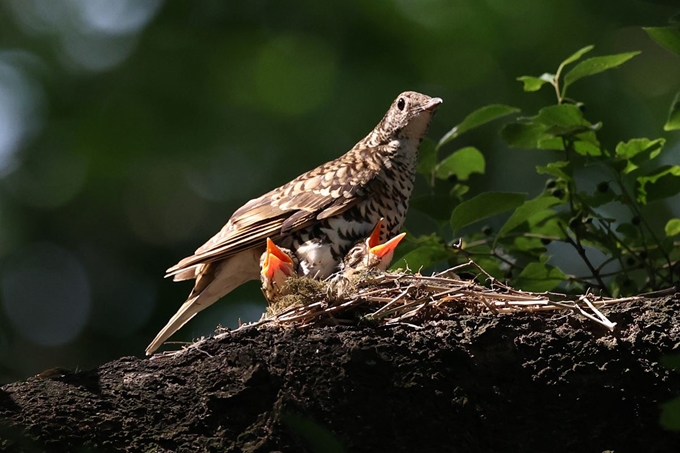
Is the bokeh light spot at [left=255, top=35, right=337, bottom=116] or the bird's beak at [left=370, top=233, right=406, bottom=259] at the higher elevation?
the bokeh light spot at [left=255, top=35, right=337, bottom=116]

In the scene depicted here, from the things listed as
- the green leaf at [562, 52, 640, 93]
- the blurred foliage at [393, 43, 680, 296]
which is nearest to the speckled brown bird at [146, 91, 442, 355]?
the blurred foliage at [393, 43, 680, 296]

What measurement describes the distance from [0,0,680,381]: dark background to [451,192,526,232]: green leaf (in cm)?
334

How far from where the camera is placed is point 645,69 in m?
7.98

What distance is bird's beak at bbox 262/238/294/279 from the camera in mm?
3996

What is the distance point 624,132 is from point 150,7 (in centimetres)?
409

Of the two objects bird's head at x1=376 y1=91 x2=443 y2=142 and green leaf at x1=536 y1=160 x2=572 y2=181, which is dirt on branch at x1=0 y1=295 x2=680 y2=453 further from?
bird's head at x1=376 y1=91 x2=443 y2=142

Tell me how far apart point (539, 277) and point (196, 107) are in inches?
174

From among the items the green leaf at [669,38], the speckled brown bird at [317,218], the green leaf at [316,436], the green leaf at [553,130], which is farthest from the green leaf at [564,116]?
the green leaf at [316,436]

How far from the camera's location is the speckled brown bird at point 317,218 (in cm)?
445

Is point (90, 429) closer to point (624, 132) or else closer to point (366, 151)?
point (366, 151)

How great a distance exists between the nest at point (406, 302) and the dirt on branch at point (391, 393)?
22cm

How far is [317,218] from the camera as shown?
178 inches

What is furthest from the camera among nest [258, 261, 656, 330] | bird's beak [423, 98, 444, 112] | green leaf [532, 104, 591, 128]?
bird's beak [423, 98, 444, 112]

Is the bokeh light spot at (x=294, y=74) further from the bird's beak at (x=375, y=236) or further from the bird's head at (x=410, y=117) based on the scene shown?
the bird's beak at (x=375, y=236)
